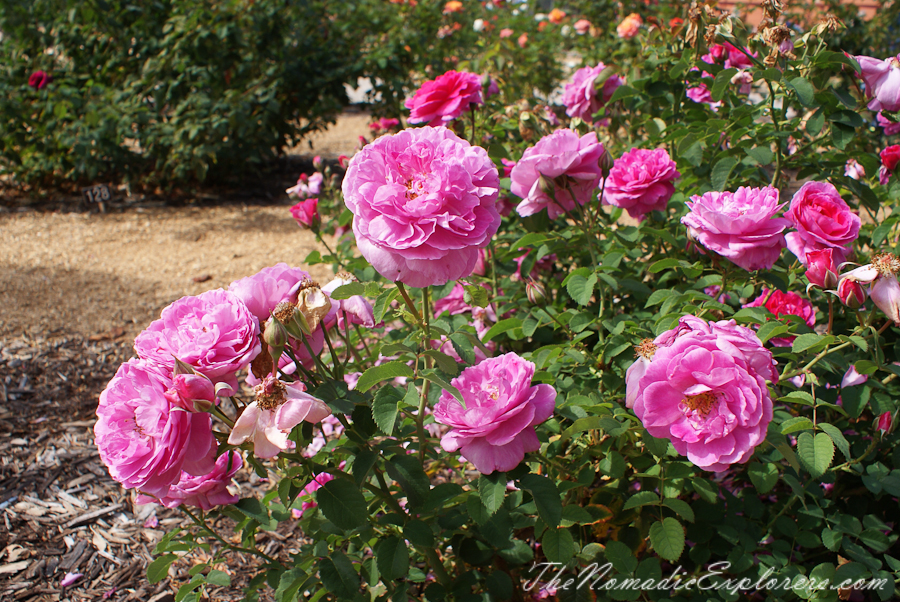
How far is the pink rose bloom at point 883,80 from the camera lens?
53.6 inches

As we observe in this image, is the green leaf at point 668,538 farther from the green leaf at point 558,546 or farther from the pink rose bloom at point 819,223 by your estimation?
the pink rose bloom at point 819,223

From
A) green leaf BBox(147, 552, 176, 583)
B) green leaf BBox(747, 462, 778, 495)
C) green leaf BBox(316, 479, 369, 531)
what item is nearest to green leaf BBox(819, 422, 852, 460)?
green leaf BBox(747, 462, 778, 495)

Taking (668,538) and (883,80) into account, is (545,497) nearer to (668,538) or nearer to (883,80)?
(668,538)

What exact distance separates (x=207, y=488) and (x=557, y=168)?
2.98ft

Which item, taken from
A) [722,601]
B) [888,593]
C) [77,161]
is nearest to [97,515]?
[722,601]

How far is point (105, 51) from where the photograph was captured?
5.20 m

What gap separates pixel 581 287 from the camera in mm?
1337

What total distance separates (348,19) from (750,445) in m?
5.92

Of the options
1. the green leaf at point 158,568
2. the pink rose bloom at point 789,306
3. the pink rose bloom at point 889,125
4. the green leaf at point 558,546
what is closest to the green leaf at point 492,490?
the green leaf at point 558,546

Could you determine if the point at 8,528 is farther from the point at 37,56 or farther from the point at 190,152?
the point at 37,56

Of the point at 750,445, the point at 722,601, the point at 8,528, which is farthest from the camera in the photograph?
the point at 8,528

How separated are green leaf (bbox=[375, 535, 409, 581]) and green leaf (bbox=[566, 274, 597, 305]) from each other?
59cm

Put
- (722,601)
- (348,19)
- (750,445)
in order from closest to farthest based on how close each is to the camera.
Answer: (750,445), (722,601), (348,19)

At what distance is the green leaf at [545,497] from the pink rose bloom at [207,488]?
0.54 meters
